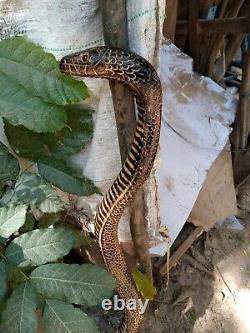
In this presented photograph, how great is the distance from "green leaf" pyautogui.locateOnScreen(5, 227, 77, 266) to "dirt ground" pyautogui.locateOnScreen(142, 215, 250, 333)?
0.69 m

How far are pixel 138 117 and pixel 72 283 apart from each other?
295 mm

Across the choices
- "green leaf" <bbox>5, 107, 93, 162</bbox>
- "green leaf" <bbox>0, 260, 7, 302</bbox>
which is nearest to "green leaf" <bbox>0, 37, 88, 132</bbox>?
"green leaf" <bbox>5, 107, 93, 162</bbox>

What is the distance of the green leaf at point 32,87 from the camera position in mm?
683

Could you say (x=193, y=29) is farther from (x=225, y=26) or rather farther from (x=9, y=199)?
(x=9, y=199)

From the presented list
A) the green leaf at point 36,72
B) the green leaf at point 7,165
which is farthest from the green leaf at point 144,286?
the green leaf at point 36,72

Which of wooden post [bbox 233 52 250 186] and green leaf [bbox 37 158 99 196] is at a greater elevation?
green leaf [bbox 37 158 99 196]

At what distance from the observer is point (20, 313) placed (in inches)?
28.0

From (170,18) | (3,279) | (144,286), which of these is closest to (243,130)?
(170,18)

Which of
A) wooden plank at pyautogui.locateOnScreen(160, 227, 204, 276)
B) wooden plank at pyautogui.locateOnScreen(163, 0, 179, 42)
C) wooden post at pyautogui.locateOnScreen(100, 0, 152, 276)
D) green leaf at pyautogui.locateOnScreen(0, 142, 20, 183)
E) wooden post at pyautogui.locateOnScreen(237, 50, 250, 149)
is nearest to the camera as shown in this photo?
wooden post at pyautogui.locateOnScreen(100, 0, 152, 276)

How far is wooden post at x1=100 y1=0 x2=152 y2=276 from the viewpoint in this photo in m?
0.67

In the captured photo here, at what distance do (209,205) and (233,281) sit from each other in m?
0.28

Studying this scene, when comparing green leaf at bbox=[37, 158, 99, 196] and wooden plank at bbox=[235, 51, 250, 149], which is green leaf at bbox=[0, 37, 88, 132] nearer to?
green leaf at bbox=[37, 158, 99, 196]

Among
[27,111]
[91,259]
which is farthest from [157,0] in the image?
[91,259]

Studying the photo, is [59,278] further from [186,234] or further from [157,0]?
[186,234]
